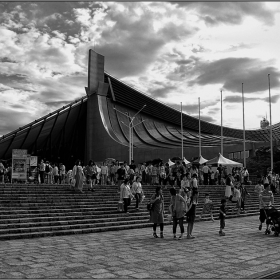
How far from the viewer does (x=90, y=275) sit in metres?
5.27

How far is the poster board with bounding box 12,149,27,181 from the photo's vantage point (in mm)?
14844

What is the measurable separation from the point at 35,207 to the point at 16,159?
13.6 feet

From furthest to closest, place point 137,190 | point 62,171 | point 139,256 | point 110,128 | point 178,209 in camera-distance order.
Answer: point 110,128 → point 62,171 → point 137,190 → point 178,209 → point 139,256

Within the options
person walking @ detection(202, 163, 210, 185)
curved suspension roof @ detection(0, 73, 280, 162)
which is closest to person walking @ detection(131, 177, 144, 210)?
person walking @ detection(202, 163, 210, 185)

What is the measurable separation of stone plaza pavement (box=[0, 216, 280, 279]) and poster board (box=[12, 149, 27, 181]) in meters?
6.35

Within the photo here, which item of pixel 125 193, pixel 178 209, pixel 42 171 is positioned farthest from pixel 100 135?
pixel 178 209

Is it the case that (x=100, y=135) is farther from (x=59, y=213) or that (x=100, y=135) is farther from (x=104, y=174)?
(x=59, y=213)

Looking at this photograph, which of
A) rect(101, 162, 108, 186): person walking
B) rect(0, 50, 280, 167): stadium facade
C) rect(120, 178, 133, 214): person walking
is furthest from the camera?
rect(0, 50, 280, 167): stadium facade

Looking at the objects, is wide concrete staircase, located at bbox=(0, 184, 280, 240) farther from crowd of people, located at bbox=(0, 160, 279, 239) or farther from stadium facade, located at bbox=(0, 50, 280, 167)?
stadium facade, located at bbox=(0, 50, 280, 167)

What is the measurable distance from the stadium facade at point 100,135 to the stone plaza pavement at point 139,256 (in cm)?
2396

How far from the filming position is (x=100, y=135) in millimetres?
34781

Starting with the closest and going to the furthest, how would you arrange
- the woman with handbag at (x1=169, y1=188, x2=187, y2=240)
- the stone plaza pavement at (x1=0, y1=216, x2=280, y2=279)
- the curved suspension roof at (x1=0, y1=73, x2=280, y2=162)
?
the stone plaza pavement at (x1=0, y1=216, x2=280, y2=279), the woman with handbag at (x1=169, y1=188, x2=187, y2=240), the curved suspension roof at (x1=0, y1=73, x2=280, y2=162)

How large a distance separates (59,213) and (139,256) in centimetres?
513

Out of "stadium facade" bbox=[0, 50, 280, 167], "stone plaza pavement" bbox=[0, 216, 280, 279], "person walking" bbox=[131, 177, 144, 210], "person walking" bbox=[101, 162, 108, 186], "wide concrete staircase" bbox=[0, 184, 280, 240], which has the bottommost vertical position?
"stone plaza pavement" bbox=[0, 216, 280, 279]
